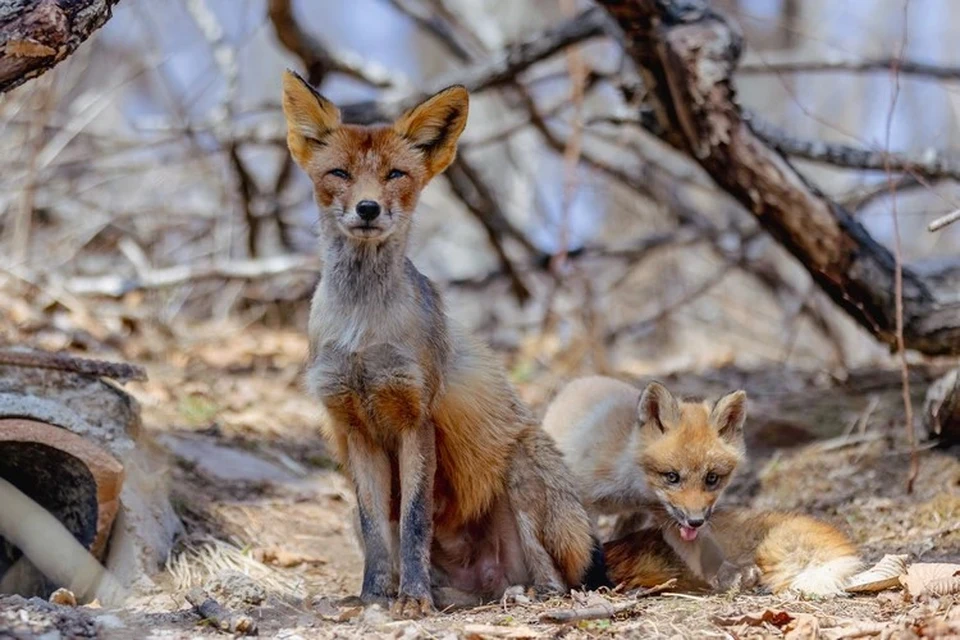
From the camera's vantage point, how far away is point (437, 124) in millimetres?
4742

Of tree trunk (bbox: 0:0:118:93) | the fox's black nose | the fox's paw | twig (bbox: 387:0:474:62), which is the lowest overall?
the fox's paw

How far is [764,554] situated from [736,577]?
18 cm

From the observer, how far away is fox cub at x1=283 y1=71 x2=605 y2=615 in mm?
4469

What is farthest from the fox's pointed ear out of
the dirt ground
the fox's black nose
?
the fox's black nose

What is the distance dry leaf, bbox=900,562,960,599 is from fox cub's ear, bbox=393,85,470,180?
8.56ft

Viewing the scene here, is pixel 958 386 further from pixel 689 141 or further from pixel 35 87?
pixel 35 87

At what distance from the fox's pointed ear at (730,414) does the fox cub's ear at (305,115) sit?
232 centimetres

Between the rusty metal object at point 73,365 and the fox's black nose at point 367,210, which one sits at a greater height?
the fox's black nose at point 367,210

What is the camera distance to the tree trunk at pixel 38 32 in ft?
13.1

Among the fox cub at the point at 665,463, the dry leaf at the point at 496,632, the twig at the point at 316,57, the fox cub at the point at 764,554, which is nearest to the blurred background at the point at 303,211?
the twig at the point at 316,57

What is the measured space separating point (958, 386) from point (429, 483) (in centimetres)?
316

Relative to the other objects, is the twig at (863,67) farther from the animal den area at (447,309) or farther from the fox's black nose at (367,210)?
the fox's black nose at (367,210)

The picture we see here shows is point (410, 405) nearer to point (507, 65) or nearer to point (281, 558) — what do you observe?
point (281, 558)

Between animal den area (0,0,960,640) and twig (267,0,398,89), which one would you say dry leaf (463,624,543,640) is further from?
twig (267,0,398,89)
